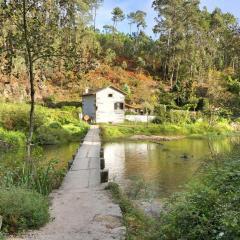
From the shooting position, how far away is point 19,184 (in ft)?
32.6

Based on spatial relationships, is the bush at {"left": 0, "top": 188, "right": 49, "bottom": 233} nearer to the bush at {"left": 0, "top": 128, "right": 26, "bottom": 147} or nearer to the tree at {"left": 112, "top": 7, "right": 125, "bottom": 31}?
the bush at {"left": 0, "top": 128, "right": 26, "bottom": 147}

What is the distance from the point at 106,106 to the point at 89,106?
204cm

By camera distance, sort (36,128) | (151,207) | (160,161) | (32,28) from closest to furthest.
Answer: (32,28), (151,207), (160,161), (36,128)

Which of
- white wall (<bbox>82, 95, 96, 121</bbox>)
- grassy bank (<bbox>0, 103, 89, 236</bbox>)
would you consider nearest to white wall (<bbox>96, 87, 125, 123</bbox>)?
white wall (<bbox>82, 95, 96, 121</bbox>)

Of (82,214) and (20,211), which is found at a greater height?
(20,211)

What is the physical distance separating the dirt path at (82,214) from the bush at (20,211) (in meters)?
0.24

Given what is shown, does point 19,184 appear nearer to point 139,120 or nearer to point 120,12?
point 139,120

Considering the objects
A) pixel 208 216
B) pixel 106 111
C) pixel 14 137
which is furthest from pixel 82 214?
pixel 106 111

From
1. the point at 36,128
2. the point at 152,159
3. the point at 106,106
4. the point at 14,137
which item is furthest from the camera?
the point at 106,106

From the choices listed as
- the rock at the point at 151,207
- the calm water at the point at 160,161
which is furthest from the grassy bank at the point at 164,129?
the rock at the point at 151,207

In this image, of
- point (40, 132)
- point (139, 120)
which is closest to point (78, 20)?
point (139, 120)

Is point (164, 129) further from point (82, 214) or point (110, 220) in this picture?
point (110, 220)

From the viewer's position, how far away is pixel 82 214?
9.30 metres

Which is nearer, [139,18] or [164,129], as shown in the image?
[164,129]
